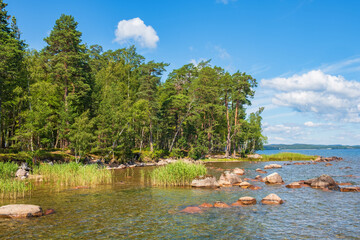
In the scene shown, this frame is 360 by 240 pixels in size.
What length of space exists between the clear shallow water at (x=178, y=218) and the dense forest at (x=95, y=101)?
22.0 metres

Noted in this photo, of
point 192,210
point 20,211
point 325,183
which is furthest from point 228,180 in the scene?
point 20,211

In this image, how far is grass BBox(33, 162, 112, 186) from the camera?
2545 centimetres

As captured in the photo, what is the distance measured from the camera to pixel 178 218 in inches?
565

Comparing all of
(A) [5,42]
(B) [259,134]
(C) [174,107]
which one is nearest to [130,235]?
(A) [5,42]

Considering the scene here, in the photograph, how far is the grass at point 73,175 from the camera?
25453mm

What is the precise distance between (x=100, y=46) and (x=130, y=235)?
319 ft

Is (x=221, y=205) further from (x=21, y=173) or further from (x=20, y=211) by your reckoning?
(x=21, y=173)

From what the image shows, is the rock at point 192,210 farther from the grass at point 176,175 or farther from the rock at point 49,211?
the grass at point 176,175

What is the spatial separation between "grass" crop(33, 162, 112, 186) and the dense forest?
9.69 metres

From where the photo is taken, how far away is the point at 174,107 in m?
68.1

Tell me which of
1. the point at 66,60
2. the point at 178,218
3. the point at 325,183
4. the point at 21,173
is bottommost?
the point at 325,183

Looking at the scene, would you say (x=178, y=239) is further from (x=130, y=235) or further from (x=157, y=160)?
(x=157, y=160)

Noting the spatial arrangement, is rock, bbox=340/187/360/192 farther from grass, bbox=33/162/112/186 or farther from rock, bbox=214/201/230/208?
grass, bbox=33/162/112/186

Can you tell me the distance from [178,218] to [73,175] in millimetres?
16085
